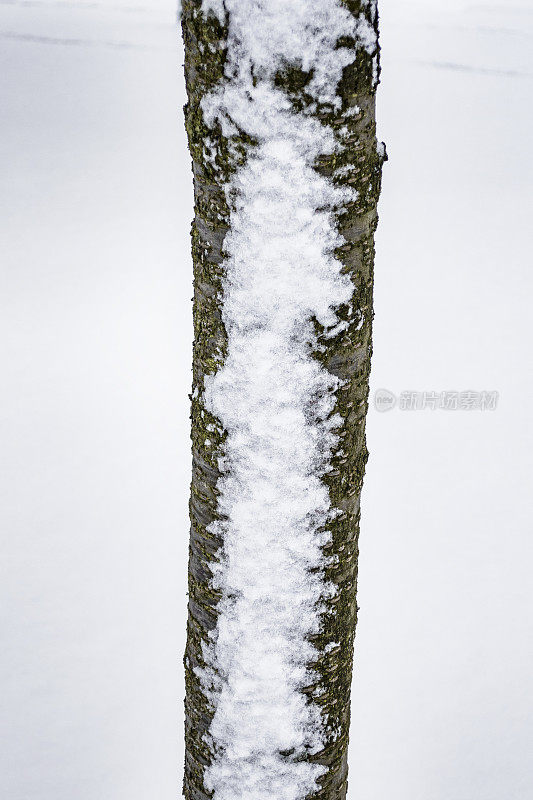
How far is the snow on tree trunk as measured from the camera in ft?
2.53

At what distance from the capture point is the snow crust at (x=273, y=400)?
76 cm

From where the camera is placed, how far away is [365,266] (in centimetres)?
88

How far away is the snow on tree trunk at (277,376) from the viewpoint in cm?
77

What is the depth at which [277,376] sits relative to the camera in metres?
0.86

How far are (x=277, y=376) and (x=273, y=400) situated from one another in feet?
0.09
